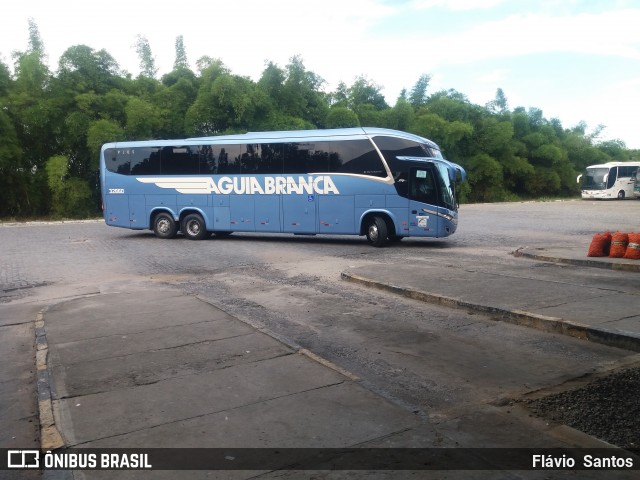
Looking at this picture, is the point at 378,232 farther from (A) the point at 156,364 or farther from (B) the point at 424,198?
(A) the point at 156,364

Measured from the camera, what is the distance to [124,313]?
330 inches

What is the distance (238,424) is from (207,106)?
31533 mm

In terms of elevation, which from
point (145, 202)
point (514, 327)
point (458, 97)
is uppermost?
point (458, 97)

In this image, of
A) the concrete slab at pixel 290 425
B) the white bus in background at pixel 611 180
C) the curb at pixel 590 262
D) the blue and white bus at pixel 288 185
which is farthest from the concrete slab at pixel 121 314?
the white bus in background at pixel 611 180

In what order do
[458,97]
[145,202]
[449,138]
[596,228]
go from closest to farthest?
[145,202], [596,228], [449,138], [458,97]

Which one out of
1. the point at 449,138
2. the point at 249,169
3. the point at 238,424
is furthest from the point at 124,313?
the point at 449,138

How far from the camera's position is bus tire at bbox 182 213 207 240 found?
20.1m

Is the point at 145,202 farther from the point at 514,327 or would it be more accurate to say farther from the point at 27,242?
the point at 514,327

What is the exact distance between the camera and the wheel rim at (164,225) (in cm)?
2053

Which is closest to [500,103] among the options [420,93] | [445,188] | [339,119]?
[420,93]

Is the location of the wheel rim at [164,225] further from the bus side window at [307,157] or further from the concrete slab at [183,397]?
the concrete slab at [183,397]

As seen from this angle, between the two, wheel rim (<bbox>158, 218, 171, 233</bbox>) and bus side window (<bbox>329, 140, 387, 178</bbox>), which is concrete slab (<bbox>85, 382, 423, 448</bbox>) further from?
wheel rim (<bbox>158, 218, 171, 233</bbox>)

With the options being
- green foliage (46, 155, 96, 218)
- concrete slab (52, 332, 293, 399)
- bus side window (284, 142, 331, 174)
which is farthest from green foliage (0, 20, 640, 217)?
concrete slab (52, 332, 293, 399)

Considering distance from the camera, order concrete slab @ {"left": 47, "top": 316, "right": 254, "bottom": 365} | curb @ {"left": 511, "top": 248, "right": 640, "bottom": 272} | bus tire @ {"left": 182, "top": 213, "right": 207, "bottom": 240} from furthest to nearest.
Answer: bus tire @ {"left": 182, "top": 213, "right": 207, "bottom": 240} → curb @ {"left": 511, "top": 248, "right": 640, "bottom": 272} → concrete slab @ {"left": 47, "top": 316, "right": 254, "bottom": 365}
